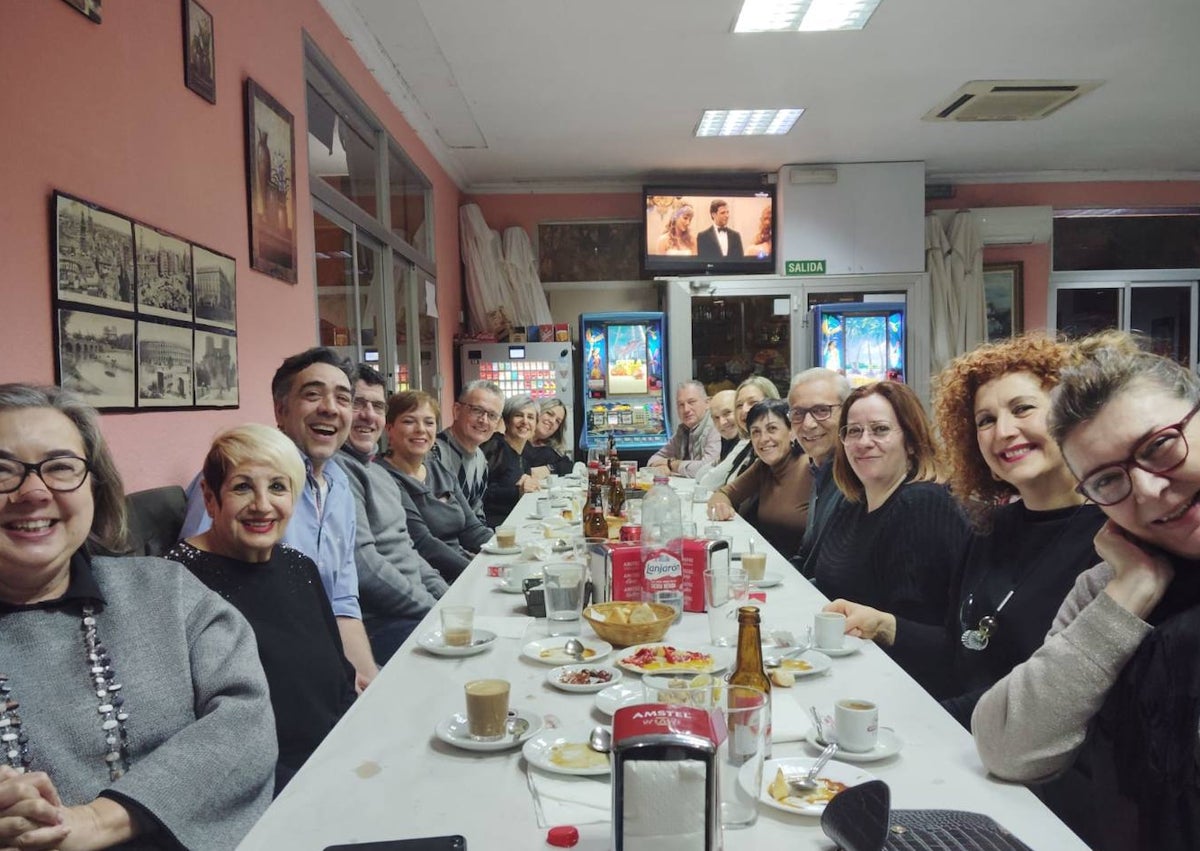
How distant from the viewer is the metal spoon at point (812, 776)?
1154mm

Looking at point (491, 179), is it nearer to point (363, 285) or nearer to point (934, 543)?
point (363, 285)

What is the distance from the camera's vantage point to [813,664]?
167cm

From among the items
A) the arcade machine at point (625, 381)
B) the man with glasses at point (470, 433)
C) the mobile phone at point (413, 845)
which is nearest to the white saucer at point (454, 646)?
the mobile phone at point (413, 845)

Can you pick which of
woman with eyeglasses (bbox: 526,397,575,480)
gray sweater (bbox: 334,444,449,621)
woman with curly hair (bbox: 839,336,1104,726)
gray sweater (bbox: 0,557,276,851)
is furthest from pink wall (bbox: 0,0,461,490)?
woman with eyeglasses (bbox: 526,397,575,480)

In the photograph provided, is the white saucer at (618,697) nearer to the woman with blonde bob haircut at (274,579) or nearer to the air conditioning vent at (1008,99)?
the woman with blonde bob haircut at (274,579)

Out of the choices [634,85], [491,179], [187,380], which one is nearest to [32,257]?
[187,380]

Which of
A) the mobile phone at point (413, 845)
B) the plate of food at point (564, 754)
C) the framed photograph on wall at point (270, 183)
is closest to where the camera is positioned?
the mobile phone at point (413, 845)

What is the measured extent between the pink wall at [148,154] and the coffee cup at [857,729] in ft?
6.10

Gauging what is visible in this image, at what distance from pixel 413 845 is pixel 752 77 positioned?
5067mm

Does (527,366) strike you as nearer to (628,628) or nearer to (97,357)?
(97,357)

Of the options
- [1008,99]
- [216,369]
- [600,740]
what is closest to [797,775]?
[600,740]

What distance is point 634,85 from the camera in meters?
5.25

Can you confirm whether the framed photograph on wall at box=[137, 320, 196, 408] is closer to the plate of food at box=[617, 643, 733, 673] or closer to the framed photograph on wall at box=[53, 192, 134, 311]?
the framed photograph on wall at box=[53, 192, 134, 311]

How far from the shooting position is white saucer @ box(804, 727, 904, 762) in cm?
125
